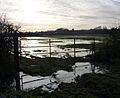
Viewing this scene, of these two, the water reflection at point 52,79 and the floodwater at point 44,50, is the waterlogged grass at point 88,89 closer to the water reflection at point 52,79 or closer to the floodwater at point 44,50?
the water reflection at point 52,79

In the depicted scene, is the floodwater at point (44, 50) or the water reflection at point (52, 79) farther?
the floodwater at point (44, 50)

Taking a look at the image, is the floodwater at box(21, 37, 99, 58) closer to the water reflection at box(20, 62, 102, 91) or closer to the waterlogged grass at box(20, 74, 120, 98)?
the water reflection at box(20, 62, 102, 91)

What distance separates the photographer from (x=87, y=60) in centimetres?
1934

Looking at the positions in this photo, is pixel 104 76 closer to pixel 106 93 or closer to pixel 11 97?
pixel 106 93

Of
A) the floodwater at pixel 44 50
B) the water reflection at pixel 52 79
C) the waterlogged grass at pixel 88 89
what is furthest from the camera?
the floodwater at pixel 44 50

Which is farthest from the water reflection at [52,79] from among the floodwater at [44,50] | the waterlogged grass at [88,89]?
the floodwater at [44,50]

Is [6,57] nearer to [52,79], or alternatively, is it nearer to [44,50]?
[52,79]

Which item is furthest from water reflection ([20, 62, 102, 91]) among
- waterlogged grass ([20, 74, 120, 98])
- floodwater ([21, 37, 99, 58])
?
floodwater ([21, 37, 99, 58])

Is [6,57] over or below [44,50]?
→ over

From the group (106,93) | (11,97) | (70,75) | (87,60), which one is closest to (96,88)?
(106,93)

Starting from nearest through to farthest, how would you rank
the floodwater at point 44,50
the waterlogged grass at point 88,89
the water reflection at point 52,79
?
the waterlogged grass at point 88,89, the water reflection at point 52,79, the floodwater at point 44,50

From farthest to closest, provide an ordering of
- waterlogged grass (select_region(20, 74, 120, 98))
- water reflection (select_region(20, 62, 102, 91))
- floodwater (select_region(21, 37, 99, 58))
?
floodwater (select_region(21, 37, 99, 58)), water reflection (select_region(20, 62, 102, 91)), waterlogged grass (select_region(20, 74, 120, 98))

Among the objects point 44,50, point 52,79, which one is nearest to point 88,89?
point 52,79

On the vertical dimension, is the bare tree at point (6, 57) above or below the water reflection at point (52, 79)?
above
